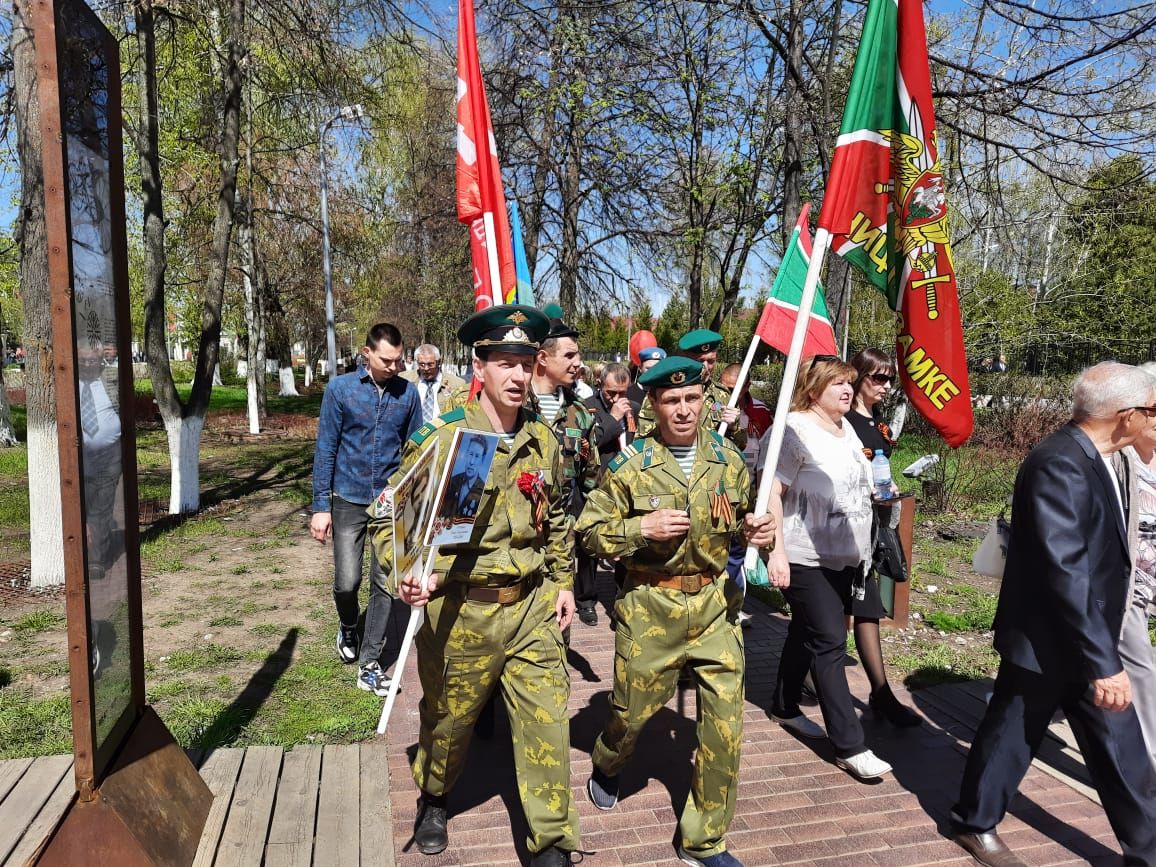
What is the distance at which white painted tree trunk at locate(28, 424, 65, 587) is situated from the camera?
6656 millimetres

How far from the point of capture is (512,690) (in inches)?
119

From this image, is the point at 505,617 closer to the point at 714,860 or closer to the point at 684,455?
the point at 684,455

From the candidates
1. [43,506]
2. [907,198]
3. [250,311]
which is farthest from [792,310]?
[250,311]

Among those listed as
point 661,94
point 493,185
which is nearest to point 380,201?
point 661,94

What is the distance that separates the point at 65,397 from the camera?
8.00 feet

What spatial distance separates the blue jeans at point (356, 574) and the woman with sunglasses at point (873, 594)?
2.75 metres

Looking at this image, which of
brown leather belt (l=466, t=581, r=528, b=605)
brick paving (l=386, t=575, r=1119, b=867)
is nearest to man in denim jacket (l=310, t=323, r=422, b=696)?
brick paving (l=386, t=575, r=1119, b=867)

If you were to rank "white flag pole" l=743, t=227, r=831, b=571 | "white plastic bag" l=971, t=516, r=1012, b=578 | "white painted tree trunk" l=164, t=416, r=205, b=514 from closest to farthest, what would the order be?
"white flag pole" l=743, t=227, r=831, b=571, "white plastic bag" l=971, t=516, r=1012, b=578, "white painted tree trunk" l=164, t=416, r=205, b=514

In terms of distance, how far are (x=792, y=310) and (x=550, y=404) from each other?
1.73m

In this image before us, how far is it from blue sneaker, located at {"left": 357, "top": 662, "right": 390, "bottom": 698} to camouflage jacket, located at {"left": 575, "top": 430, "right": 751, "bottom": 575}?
7.24 feet

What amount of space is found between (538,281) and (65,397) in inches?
516

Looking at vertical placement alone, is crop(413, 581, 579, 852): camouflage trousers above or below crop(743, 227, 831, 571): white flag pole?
below

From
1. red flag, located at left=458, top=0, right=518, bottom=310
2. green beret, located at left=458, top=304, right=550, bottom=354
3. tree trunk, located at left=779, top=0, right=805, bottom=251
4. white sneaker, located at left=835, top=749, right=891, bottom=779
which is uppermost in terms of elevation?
tree trunk, located at left=779, top=0, right=805, bottom=251

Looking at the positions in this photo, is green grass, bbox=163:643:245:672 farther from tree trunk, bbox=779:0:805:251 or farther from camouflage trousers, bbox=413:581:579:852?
tree trunk, bbox=779:0:805:251
